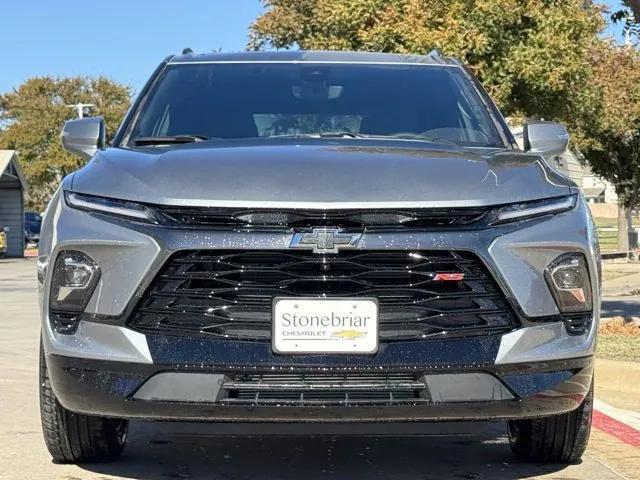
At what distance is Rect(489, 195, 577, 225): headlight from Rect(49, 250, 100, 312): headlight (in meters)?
1.41

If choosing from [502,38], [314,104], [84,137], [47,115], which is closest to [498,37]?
[502,38]

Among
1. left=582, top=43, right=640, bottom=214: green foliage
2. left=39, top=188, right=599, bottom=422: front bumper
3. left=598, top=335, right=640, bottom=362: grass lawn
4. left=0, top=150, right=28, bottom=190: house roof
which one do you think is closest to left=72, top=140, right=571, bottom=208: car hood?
left=39, top=188, right=599, bottom=422: front bumper

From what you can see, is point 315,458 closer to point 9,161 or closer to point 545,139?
point 545,139

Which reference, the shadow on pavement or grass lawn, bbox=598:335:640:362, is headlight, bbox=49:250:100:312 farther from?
grass lawn, bbox=598:335:640:362

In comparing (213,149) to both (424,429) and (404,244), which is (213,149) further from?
(424,429)

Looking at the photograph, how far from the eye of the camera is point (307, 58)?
5758 millimetres

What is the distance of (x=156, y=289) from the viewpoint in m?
3.88

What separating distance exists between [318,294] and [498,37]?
16302mm

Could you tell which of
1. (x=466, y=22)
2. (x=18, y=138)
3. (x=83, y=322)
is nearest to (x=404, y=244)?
(x=83, y=322)

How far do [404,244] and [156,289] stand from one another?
86 centimetres

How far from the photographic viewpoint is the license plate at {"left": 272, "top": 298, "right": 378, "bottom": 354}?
382cm

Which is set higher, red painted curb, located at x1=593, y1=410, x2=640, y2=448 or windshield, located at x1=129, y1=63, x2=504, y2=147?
windshield, located at x1=129, y1=63, x2=504, y2=147

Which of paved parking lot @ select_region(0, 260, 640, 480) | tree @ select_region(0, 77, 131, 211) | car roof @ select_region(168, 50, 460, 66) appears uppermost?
car roof @ select_region(168, 50, 460, 66)

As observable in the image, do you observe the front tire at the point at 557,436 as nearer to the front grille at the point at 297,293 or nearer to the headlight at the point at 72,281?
the front grille at the point at 297,293
